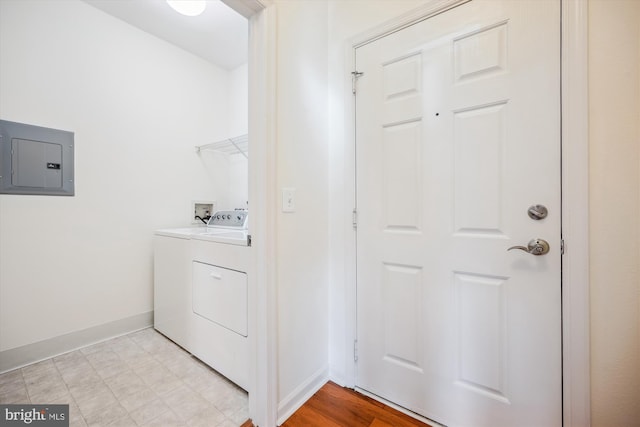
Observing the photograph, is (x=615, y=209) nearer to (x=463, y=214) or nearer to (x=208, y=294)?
(x=463, y=214)

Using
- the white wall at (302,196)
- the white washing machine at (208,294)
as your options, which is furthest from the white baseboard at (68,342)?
the white wall at (302,196)

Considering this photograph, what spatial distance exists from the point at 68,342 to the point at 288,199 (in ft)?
6.80

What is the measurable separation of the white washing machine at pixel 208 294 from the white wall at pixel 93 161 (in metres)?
0.34

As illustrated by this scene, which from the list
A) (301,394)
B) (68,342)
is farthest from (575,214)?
(68,342)

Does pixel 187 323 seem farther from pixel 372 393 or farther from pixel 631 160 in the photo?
pixel 631 160

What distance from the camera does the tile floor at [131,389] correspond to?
1296mm

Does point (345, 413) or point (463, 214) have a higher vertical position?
point (463, 214)

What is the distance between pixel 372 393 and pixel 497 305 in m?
0.83

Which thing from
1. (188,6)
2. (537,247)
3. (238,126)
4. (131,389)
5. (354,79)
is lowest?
(131,389)

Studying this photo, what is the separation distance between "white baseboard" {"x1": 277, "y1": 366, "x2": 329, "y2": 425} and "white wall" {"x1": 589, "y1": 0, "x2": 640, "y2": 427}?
118cm

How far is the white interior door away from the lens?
101cm

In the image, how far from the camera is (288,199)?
1318 millimetres

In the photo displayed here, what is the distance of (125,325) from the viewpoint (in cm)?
218

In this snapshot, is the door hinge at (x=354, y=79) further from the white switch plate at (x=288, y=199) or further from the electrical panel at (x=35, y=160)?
the electrical panel at (x=35, y=160)
